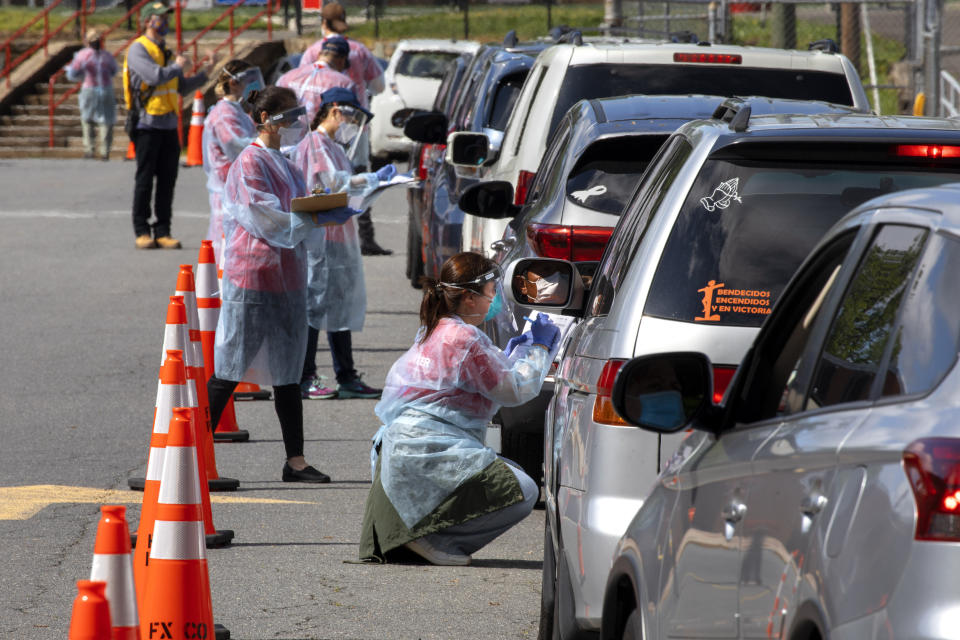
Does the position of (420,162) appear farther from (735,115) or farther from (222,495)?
(735,115)

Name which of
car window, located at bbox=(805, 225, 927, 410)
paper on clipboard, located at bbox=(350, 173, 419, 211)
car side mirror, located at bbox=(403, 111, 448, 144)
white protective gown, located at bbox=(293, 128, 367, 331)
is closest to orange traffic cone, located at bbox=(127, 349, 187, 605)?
car window, located at bbox=(805, 225, 927, 410)

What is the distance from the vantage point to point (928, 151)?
13.6 ft

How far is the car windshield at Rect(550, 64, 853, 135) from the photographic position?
8688 millimetres

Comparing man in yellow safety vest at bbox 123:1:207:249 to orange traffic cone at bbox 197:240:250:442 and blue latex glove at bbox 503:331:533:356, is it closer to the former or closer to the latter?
orange traffic cone at bbox 197:240:250:442

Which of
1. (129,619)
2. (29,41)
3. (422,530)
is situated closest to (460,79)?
(422,530)

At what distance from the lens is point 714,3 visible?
67.1 feet

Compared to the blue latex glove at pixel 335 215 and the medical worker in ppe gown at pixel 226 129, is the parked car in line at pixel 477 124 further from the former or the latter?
the blue latex glove at pixel 335 215

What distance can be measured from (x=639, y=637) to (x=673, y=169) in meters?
1.52

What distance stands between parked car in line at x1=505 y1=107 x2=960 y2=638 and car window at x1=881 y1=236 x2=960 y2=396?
1.59 metres

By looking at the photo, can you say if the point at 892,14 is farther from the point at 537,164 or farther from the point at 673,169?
the point at 673,169

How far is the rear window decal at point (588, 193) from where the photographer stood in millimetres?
6801

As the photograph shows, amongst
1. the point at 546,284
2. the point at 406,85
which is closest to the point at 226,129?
the point at 546,284

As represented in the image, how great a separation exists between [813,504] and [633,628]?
1.15 meters

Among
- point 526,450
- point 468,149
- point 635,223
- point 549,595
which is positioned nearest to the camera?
point 635,223
